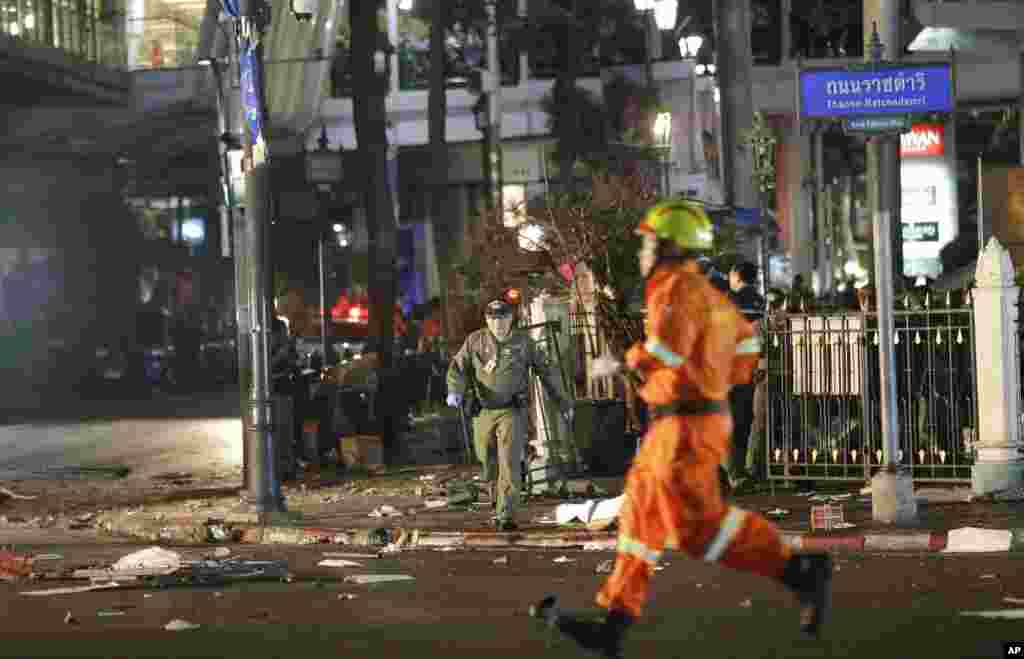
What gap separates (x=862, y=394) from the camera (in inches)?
638

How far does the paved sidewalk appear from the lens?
13.4 metres

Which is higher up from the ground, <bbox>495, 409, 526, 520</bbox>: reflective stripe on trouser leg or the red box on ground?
<bbox>495, 409, 526, 520</bbox>: reflective stripe on trouser leg

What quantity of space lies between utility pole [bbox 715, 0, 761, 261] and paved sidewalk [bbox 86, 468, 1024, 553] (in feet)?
36.8

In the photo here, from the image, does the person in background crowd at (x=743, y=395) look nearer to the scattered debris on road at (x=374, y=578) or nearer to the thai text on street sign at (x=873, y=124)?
the thai text on street sign at (x=873, y=124)

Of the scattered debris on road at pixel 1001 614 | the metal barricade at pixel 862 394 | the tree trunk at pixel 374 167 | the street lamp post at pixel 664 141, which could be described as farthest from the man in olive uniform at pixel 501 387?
the street lamp post at pixel 664 141

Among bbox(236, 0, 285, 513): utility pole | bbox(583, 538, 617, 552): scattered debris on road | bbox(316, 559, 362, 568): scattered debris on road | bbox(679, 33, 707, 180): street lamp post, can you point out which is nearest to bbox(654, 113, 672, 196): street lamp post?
bbox(679, 33, 707, 180): street lamp post

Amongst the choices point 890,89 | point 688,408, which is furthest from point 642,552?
point 890,89

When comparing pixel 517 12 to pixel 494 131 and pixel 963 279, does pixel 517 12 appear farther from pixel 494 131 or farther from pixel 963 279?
pixel 963 279

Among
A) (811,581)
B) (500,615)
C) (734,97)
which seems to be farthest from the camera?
(734,97)

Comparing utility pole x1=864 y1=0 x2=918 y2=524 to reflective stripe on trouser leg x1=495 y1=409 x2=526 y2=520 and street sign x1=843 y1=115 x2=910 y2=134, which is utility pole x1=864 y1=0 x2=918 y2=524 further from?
reflective stripe on trouser leg x1=495 y1=409 x2=526 y2=520

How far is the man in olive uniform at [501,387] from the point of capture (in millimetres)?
14422

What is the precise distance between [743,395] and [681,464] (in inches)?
335

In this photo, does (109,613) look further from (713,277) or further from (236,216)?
(236,216)

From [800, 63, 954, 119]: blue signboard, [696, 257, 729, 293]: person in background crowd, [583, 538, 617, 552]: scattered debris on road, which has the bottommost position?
[583, 538, 617, 552]: scattered debris on road
